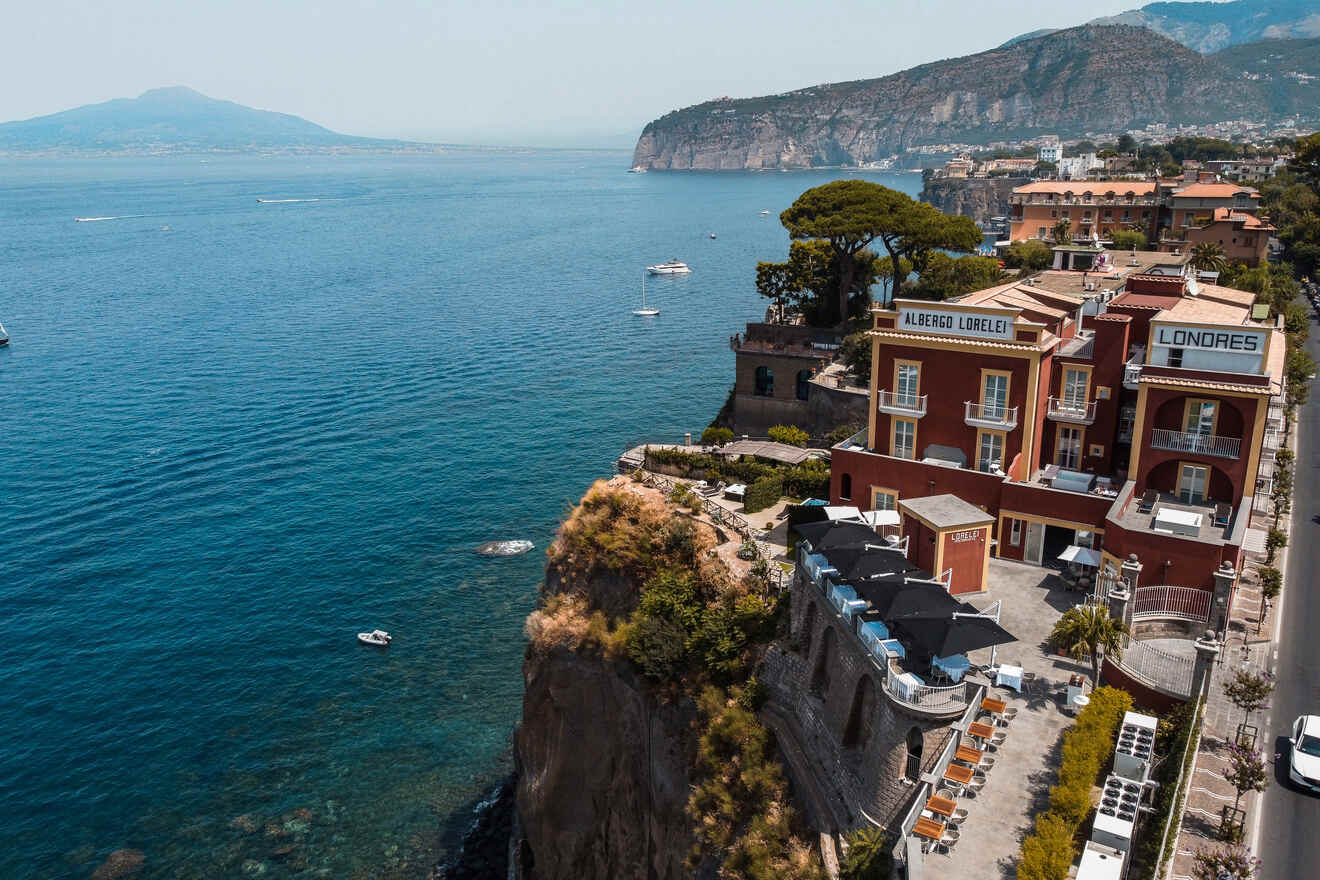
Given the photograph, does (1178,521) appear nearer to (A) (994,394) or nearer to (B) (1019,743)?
(A) (994,394)

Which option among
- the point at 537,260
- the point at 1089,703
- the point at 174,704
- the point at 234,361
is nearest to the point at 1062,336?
the point at 1089,703

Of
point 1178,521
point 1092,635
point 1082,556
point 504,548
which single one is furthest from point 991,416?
point 504,548

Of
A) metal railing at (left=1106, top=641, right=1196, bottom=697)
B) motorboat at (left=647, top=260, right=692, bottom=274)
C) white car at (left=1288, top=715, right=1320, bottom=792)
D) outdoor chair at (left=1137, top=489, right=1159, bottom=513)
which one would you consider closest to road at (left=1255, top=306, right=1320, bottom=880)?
white car at (left=1288, top=715, right=1320, bottom=792)

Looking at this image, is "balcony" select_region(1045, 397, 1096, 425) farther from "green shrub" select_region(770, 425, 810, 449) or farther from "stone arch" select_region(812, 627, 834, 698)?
"green shrub" select_region(770, 425, 810, 449)

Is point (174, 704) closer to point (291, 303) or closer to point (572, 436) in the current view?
point (572, 436)

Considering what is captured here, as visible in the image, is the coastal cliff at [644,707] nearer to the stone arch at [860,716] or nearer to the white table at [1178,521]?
the stone arch at [860,716]

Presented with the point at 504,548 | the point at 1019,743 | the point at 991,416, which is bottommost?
the point at 504,548

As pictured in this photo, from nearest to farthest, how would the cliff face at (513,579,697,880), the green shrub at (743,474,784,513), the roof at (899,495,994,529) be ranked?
1. the roof at (899,495,994,529)
2. the cliff face at (513,579,697,880)
3. the green shrub at (743,474,784,513)
